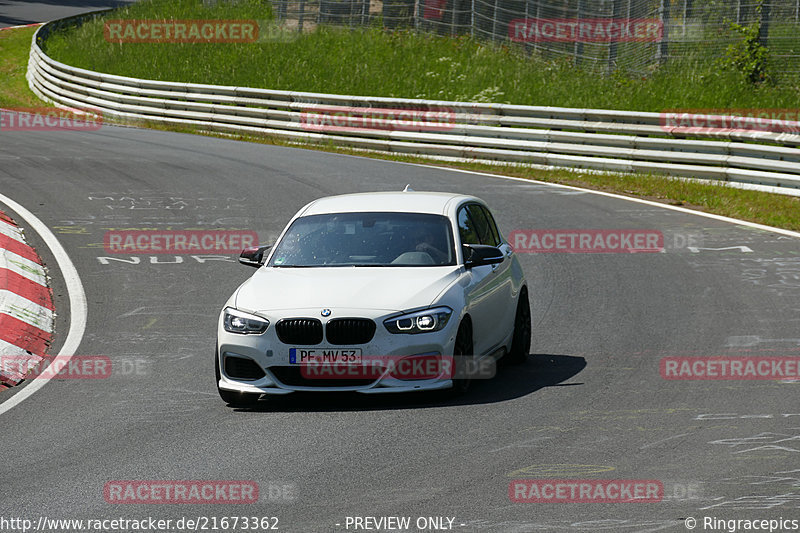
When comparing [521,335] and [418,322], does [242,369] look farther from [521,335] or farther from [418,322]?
[521,335]

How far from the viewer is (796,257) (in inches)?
616

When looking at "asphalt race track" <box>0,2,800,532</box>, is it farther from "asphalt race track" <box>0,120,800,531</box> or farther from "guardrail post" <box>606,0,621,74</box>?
"guardrail post" <box>606,0,621,74</box>

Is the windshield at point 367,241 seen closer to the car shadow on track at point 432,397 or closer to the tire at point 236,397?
the car shadow on track at point 432,397

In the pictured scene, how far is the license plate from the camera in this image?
8805 mm

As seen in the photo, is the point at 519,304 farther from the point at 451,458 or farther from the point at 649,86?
the point at 649,86

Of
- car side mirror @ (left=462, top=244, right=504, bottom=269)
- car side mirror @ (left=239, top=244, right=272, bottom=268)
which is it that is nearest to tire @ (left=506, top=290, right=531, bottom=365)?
car side mirror @ (left=462, top=244, right=504, bottom=269)

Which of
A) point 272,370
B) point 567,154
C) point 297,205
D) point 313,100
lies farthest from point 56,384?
point 313,100

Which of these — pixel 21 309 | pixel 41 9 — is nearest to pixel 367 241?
pixel 21 309

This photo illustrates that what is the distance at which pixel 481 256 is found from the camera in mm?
9914

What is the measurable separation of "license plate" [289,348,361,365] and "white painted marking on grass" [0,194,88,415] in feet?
7.28

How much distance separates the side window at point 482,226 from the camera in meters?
11.0

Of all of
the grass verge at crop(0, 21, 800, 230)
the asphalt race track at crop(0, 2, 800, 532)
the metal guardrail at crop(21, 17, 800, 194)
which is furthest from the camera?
the metal guardrail at crop(21, 17, 800, 194)

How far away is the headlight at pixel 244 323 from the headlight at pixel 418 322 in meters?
0.93

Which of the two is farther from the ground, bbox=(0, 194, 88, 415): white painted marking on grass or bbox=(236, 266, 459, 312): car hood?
bbox=(236, 266, 459, 312): car hood
